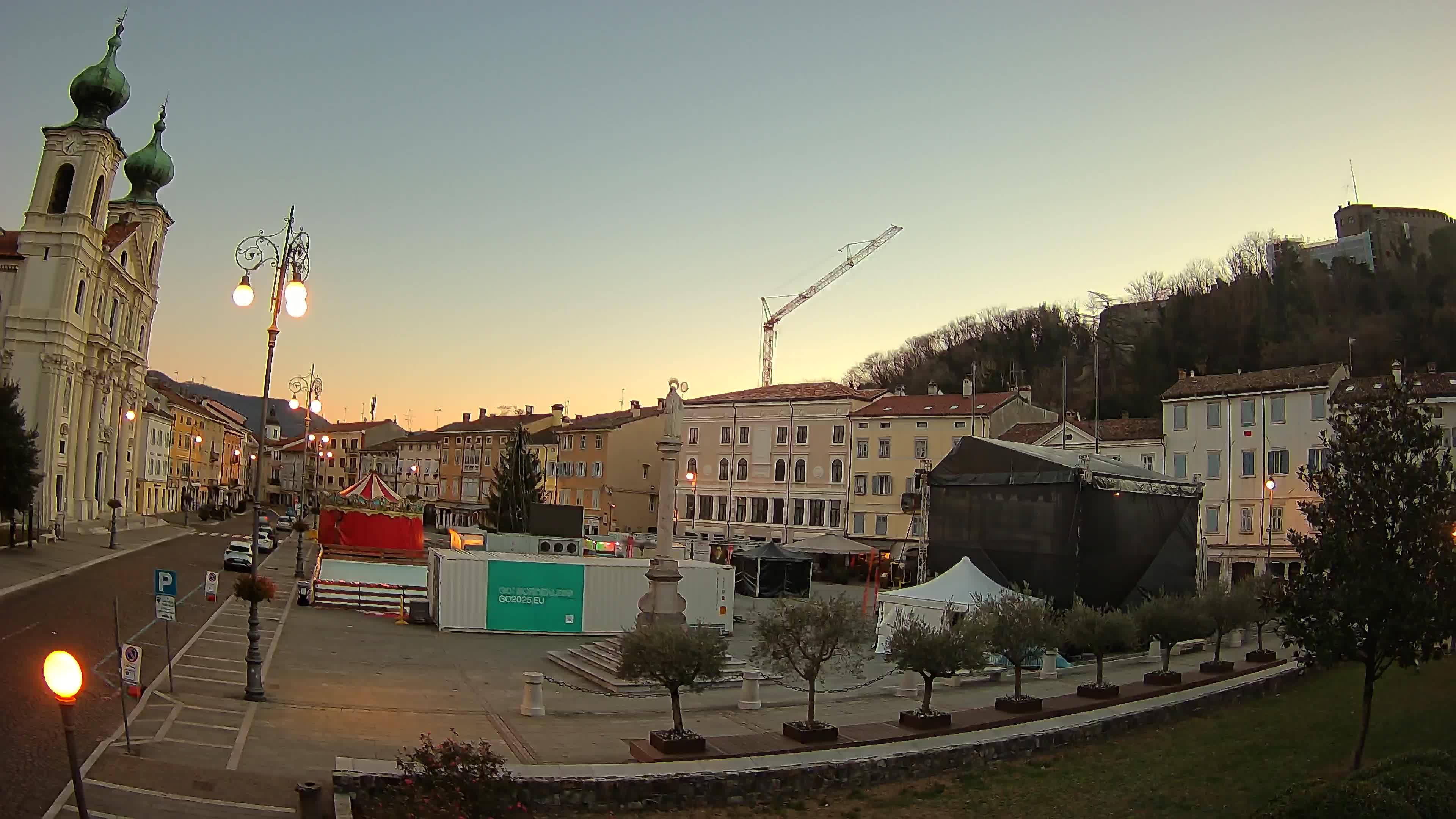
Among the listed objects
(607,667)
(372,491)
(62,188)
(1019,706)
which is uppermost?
(62,188)

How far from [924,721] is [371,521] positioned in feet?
123

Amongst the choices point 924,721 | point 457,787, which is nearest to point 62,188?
point 924,721

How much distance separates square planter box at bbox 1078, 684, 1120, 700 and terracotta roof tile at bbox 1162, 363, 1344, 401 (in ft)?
109

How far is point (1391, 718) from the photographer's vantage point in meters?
16.2

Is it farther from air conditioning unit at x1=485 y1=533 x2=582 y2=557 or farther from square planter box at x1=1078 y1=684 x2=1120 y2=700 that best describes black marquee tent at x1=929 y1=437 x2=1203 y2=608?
air conditioning unit at x1=485 y1=533 x2=582 y2=557

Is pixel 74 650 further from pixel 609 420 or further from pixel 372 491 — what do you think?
pixel 609 420

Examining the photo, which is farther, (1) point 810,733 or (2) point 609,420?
(2) point 609,420

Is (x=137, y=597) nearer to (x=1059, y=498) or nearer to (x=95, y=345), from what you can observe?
(x=1059, y=498)

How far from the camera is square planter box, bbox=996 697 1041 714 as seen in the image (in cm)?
1778

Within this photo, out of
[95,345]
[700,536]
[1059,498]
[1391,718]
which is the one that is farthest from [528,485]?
[1391,718]

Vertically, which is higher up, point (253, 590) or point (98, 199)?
point (98, 199)

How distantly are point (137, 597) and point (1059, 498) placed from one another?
28.7 metres

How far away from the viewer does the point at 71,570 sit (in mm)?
33594

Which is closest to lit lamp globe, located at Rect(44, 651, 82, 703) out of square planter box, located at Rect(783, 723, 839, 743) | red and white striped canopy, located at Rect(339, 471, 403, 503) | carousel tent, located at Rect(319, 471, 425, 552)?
square planter box, located at Rect(783, 723, 839, 743)
